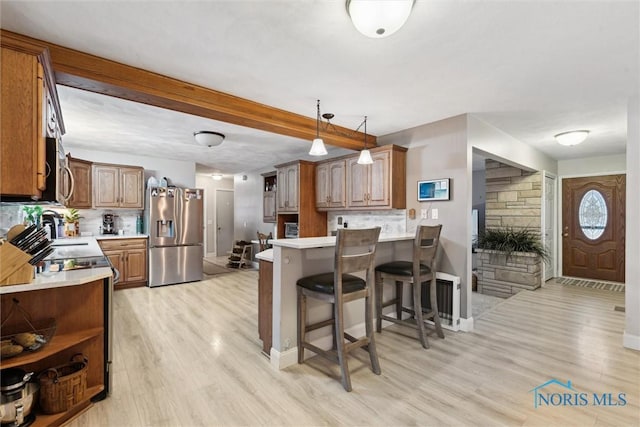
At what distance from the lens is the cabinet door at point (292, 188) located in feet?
16.3

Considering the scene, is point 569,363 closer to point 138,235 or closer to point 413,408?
point 413,408

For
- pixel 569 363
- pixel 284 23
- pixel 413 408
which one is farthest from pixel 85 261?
pixel 569 363

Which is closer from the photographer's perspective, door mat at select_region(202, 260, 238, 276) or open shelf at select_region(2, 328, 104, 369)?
open shelf at select_region(2, 328, 104, 369)

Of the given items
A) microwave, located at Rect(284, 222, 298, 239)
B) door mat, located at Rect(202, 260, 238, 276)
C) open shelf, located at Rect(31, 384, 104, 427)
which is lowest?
door mat, located at Rect(202, 260, 238, 276)

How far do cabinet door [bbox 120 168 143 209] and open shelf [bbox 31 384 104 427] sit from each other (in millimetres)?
3974

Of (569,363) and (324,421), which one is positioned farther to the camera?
(569,363)

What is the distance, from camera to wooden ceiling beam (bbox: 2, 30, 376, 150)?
212 centimetres

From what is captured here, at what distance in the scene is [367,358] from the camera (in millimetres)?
2611

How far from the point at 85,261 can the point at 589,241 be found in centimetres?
789

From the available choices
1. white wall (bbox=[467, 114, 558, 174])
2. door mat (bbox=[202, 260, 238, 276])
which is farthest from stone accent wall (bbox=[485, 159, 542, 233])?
door mat (bbox=[202, 260, 238, 276])

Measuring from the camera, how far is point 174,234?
5344 mm

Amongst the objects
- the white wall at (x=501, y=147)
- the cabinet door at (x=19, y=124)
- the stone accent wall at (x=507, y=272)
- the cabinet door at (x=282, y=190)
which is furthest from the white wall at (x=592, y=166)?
the cabinet door at (x=19, y=124)

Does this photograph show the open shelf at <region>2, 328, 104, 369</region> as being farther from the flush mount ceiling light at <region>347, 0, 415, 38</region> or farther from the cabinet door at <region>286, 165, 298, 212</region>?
the cabinet door at <region>286, 165, 298, 212</region>

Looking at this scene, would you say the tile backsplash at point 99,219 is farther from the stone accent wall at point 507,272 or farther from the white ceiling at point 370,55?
the stone accent wall at point 507,272
